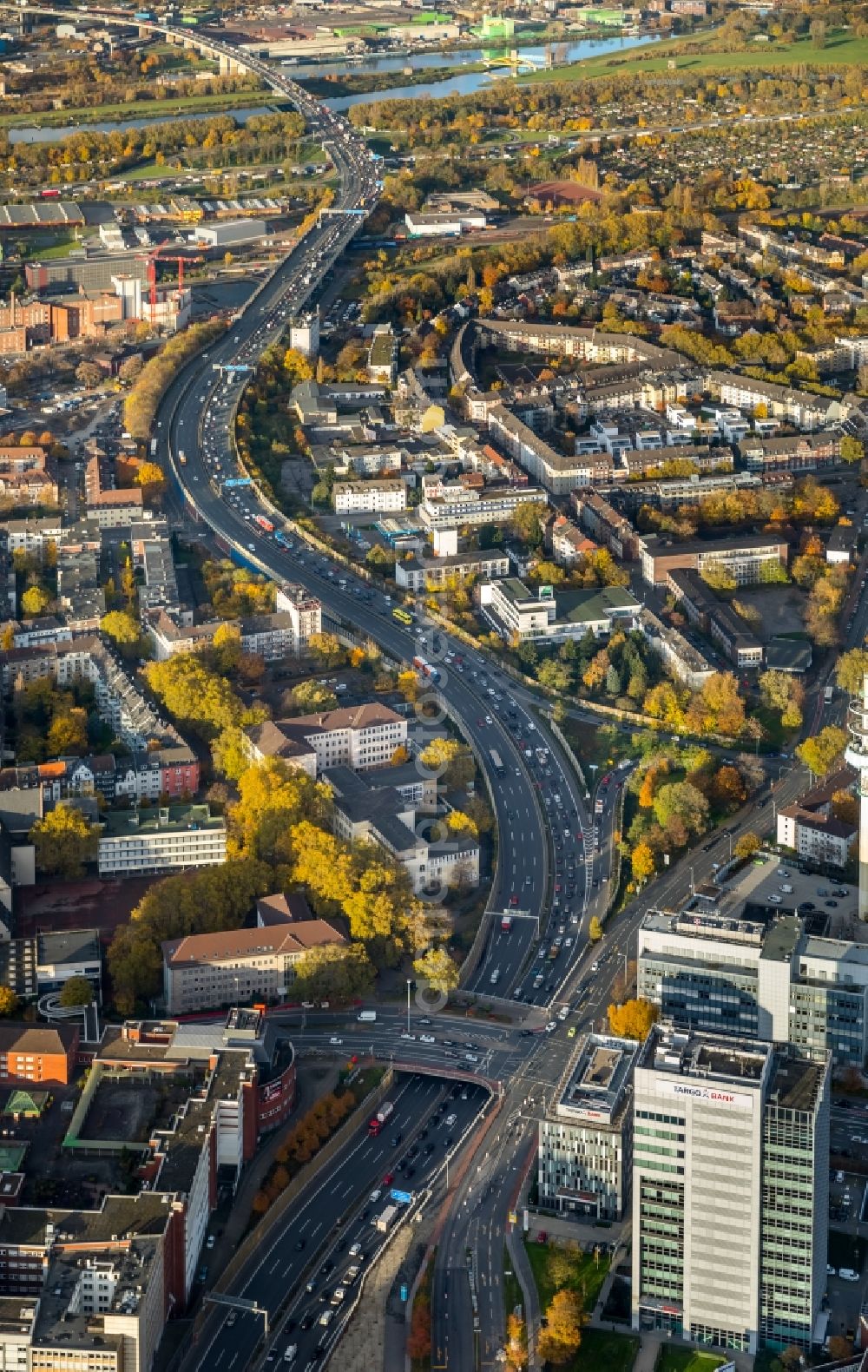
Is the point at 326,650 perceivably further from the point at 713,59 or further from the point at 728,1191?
the point at 713,59

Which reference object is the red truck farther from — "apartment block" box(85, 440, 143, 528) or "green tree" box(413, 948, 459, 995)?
"apartment block" box(85, 440, 143, 528)

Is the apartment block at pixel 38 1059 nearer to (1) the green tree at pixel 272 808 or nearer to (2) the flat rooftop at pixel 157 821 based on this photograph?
(1) the green tree at pixel 272 808

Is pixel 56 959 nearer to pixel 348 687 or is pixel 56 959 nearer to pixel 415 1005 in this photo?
pixel 415 1005

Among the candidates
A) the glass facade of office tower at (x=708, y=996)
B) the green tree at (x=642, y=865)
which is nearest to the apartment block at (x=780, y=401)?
the green tree at (x=642, y=865)

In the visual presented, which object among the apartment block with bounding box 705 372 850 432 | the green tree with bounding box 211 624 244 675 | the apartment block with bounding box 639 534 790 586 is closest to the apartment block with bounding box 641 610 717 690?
the apartment block with bounding box 639 534 790 586

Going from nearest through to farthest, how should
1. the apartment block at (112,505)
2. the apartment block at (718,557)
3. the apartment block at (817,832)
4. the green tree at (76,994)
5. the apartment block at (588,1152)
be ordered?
1. the apartment block at (588,1152)
2. the green tree at (76,994)
3. the apartment block at (817,832)
4. the apartment block at (718,557)
5. the apartment block at (112,505)
